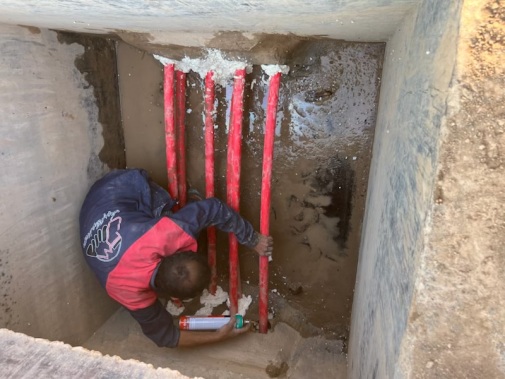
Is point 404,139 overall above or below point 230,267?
above

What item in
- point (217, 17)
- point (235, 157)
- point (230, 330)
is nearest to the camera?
point (217, 17)

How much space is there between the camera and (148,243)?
1.67m

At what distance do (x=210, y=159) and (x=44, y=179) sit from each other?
748mm

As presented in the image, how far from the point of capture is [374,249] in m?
1.28

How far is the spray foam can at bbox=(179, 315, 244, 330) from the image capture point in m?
2.06

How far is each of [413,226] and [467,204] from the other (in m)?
0.12

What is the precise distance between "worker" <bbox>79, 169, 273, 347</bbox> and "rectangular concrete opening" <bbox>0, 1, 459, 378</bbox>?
18 cm

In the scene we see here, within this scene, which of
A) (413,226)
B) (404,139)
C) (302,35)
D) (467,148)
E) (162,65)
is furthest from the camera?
(162,65)

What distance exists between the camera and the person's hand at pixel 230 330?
2023mm

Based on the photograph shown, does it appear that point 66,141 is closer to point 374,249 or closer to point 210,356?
point 210,356

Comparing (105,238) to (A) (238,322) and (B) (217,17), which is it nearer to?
(A) (238,322)

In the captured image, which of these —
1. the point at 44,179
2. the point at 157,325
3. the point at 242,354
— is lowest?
the point at 242,354

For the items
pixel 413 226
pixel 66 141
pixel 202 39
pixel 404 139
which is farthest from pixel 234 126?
pixel 413 226

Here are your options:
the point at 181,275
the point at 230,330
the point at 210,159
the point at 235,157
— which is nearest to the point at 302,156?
the point at 235,157
